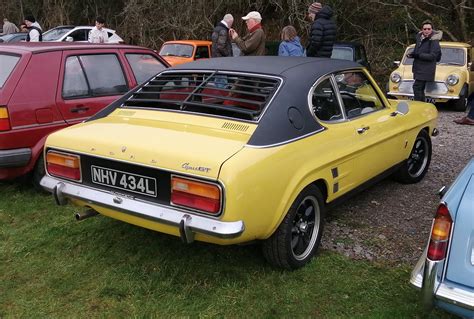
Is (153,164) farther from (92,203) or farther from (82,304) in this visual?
(82,304)

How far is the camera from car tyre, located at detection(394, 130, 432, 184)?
513cm

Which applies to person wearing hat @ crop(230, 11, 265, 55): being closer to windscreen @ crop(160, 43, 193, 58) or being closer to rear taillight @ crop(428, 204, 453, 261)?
windscreen @ crop(160, 43, 193, 58)

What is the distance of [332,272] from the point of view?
3373 millimetres

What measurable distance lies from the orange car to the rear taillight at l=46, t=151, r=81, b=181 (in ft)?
28.3

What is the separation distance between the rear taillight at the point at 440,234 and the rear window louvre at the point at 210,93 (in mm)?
1365

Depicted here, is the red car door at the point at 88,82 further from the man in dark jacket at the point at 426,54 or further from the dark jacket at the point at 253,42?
the man in dark jacket at the point at 426,54

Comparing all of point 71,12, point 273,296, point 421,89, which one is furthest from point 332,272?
point 71,12

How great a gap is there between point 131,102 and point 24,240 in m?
1.43

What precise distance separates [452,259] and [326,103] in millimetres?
1760

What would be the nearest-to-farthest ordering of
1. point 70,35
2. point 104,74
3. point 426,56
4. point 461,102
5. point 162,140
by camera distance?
point 162,140
point 104,74
point 426,56
point 461,102
point 70,35

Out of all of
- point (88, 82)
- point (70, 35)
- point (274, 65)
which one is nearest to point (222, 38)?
point (88, 82)

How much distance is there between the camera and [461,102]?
32.9 ft

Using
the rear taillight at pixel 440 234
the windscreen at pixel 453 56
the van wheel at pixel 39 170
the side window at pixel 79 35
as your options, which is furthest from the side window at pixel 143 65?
the side window at pixel 79 35

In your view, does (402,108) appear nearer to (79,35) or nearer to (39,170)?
(39,170)
